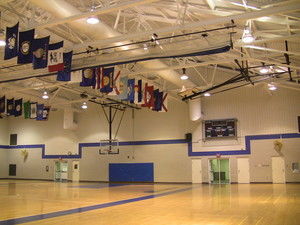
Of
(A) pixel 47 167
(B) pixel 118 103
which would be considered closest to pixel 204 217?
(B) pixel 118 103

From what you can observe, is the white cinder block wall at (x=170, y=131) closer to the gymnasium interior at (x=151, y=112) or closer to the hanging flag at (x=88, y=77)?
the gymnasium interior at (x=151, y=112)

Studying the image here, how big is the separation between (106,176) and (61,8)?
24.7 metres

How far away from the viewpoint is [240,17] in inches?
505

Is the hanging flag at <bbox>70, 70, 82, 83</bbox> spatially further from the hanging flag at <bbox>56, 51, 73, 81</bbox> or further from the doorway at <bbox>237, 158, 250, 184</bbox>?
the doorway at <bbox>237, 158, 250, 184</bbox>

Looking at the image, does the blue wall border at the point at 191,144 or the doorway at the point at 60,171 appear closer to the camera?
the blue wall border at the point at 191,144

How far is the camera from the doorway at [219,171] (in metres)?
31.0

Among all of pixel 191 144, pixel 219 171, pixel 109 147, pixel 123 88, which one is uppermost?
pixel 123 88

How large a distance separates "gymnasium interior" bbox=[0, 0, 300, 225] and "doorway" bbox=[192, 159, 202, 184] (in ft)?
0.29

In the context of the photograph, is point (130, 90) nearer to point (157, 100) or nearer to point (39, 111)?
point (157, 100)

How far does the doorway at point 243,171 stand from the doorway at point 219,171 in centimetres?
129

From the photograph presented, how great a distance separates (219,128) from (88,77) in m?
16.3

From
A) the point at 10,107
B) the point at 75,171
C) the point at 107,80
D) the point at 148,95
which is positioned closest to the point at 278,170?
the point at 148,95

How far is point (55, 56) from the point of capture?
14.8 meters

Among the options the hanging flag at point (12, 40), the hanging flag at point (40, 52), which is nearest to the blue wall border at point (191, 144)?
the hanging flag at point (40, 52)
